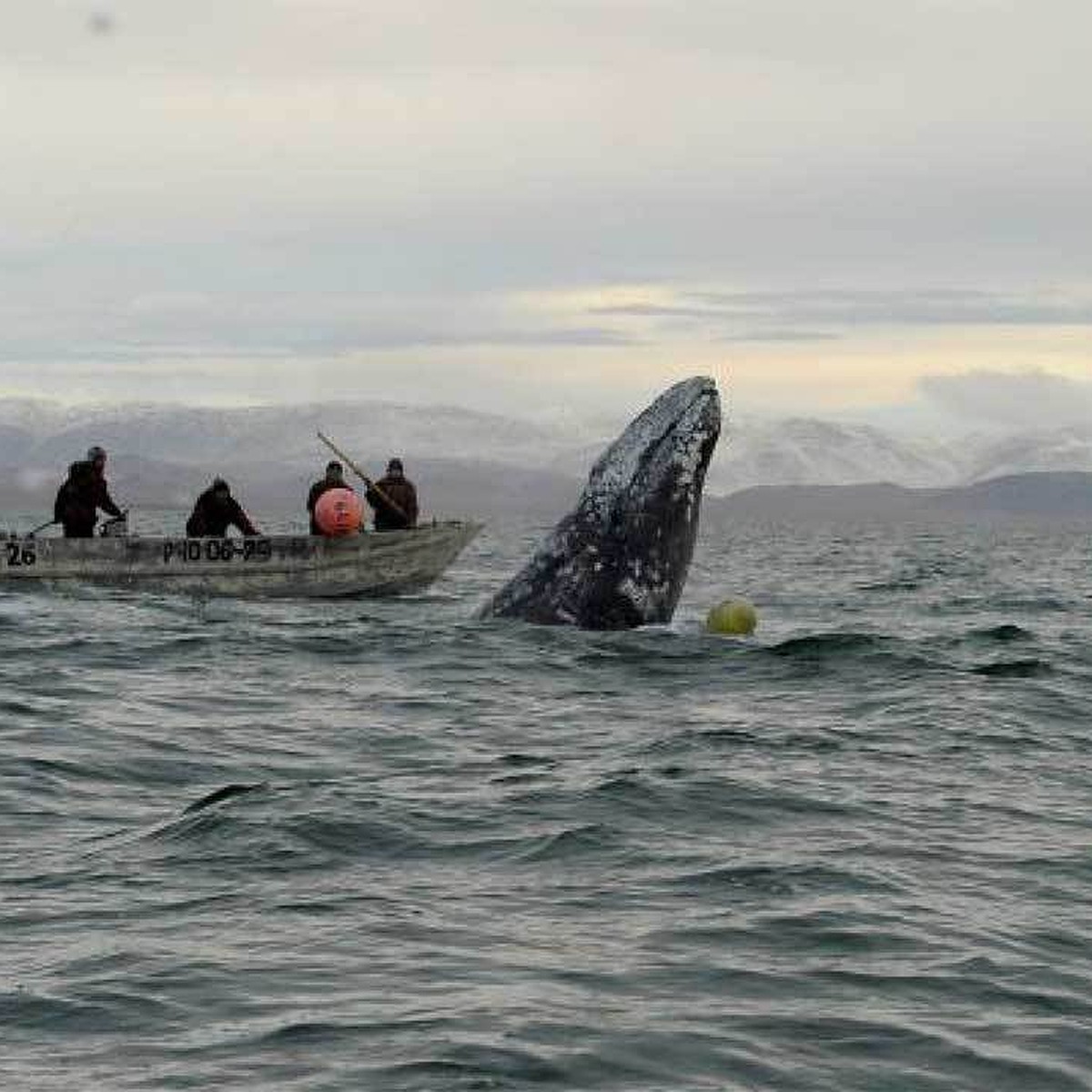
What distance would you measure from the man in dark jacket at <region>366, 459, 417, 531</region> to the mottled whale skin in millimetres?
9916

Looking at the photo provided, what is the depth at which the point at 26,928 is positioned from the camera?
8.65m

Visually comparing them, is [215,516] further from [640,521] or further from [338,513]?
[640,521]

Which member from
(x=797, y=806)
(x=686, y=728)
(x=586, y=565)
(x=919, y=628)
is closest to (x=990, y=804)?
(x=797, y=806)

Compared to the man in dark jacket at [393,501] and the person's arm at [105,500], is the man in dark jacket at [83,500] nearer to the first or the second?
the person's arm at [105,500]

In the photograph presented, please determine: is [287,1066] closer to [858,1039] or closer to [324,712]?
[858,1039]

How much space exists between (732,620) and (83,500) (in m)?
10.4

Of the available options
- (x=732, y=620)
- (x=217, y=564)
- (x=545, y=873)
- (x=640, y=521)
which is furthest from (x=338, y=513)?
(x=545, y=873)

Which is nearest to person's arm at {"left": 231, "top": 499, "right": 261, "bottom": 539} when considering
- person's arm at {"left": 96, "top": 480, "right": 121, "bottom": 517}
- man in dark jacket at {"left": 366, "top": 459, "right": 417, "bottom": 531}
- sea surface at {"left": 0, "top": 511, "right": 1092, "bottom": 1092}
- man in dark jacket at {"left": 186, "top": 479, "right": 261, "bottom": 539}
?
man in dark jacket at {"left": 186, "top": 479, "right": 261, "bottom": 539}

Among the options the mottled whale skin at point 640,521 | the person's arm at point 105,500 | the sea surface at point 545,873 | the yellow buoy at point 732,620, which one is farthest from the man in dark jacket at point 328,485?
the sea surface at point 545,873

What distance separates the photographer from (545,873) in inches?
389

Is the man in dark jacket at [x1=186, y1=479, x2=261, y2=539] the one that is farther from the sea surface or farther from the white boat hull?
the sea surface

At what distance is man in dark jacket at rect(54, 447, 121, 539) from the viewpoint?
27831 mm

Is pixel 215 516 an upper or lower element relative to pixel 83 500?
lower

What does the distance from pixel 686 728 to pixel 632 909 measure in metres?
5.49
